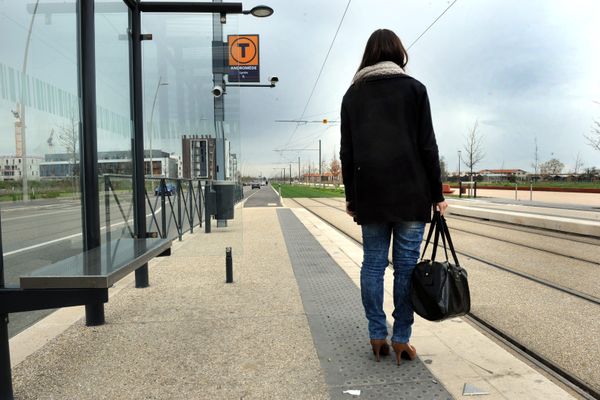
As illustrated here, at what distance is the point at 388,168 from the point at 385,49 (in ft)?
2.63

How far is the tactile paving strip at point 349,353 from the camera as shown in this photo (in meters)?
2.51

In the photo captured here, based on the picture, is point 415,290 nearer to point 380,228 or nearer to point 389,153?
point 380,228

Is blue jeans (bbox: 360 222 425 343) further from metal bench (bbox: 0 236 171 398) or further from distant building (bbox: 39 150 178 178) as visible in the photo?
distant building (bbox: 39 150 178 178)

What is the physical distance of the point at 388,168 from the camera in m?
2.62

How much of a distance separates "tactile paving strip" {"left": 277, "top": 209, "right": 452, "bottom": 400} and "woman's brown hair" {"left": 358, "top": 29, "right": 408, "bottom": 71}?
1.98 metres

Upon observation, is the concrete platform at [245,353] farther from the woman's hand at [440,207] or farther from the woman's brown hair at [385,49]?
the woman's brown hair at [385,49]

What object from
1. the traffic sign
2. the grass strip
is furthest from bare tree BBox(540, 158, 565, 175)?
the traffic sign

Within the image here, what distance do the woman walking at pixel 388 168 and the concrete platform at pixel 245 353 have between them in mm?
341

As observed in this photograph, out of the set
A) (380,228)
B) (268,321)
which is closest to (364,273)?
(380,228)

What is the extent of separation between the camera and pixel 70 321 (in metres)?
3.89

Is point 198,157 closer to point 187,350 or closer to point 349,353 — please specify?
point 187,350

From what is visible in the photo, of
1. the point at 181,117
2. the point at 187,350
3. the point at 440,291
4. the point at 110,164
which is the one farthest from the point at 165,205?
the point at 440,291

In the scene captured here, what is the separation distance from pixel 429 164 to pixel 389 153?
10.1 inches

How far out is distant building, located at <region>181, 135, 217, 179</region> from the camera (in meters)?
7.60
